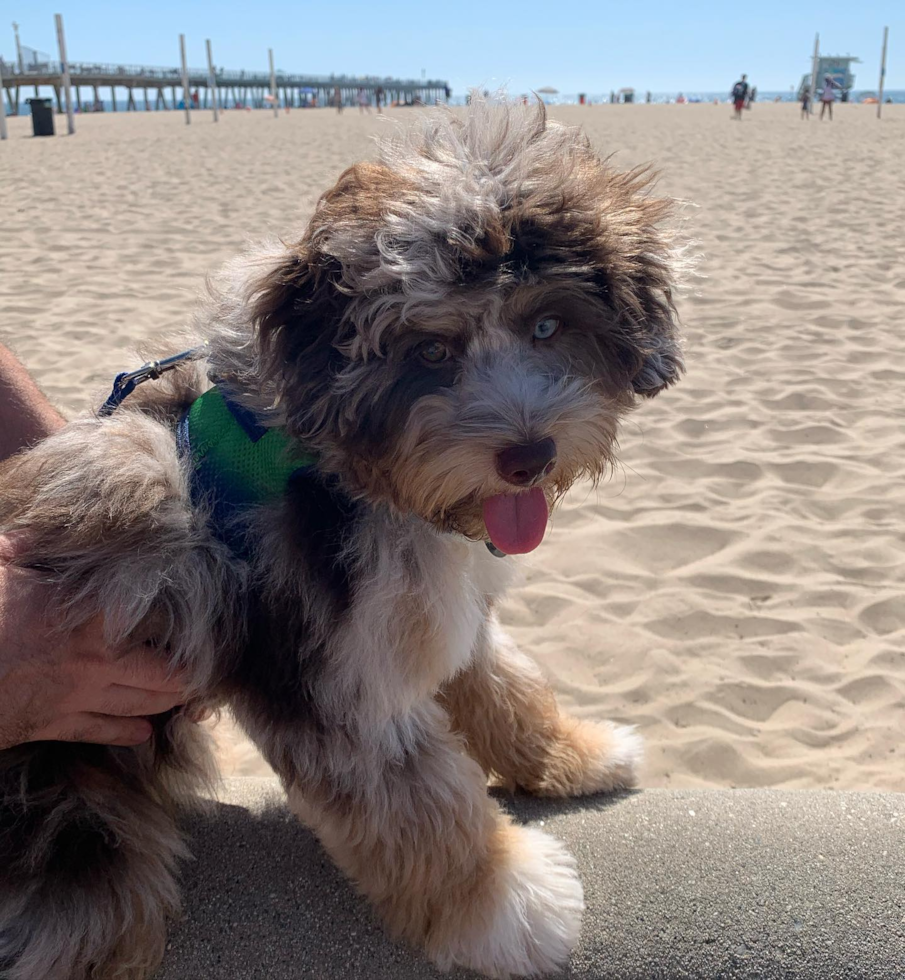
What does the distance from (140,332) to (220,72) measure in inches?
3327

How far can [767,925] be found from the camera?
1.97 meters

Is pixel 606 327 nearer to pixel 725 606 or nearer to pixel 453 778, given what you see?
pixel 453 778

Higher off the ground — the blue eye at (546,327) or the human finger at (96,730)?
the blue eye at (546,327)

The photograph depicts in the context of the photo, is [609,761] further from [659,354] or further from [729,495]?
[729,495]

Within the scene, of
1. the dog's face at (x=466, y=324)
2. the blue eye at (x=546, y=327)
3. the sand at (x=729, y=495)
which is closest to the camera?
the dog's face at (x=466, y=324)

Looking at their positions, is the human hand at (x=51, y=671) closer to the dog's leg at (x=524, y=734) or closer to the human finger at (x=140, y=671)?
the human finger at (x=140, y=671)

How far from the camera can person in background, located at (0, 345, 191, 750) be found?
1.81 meters

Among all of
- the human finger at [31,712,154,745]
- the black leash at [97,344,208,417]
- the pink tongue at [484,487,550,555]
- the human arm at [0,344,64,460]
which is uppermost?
the black leash at [97,344,208,417]

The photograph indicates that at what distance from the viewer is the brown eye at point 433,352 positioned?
1.69 metres

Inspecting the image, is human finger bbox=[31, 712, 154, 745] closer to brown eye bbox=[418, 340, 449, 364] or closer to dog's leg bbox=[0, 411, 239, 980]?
dog's leg bbox=[0, 411, 239, 980]

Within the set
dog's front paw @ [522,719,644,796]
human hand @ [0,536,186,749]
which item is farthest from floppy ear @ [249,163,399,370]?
Answer: dog's front paw @ [522,719,644,796]

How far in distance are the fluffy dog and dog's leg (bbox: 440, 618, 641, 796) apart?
1.30ft

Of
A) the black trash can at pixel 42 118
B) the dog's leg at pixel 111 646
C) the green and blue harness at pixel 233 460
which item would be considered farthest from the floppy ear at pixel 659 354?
the black trash can at pixel 42 118

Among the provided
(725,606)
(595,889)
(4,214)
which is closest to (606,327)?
(595,889)
